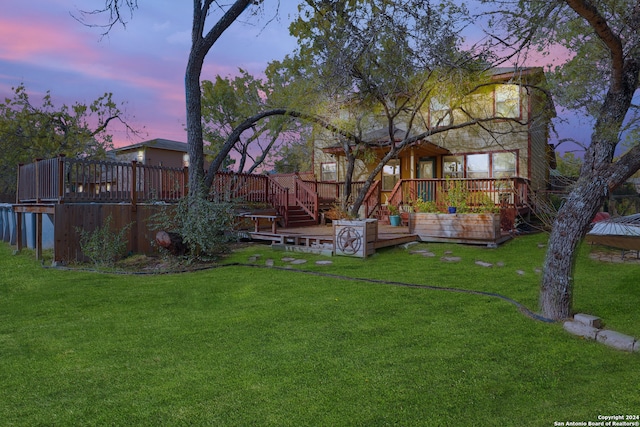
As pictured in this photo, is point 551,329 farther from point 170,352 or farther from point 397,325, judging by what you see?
point 170,352

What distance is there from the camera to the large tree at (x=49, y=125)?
914 inches

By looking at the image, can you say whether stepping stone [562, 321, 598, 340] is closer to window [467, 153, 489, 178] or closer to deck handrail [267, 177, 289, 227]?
deck handrail [267, 177, 289, 227]

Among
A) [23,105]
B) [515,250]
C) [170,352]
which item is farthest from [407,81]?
[23,105]

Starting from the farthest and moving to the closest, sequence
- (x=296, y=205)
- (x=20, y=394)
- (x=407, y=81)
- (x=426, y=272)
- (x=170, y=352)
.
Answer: (x=296, y=205)
(x=407, y=81)
(x=426, y=272)
(x=170, y=352)
(x=20, y=394)

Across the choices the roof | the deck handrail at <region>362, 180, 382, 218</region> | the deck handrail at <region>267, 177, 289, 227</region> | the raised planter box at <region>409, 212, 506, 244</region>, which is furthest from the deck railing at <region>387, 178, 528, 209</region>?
the roof

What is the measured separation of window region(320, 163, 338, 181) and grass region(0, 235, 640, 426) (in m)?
13.0

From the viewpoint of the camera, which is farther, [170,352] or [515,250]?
[515,250]

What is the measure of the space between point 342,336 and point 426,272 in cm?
338

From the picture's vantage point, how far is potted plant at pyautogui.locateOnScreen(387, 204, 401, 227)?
1255 centimetres

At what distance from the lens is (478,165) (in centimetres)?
1552

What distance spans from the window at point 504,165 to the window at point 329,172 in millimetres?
6822

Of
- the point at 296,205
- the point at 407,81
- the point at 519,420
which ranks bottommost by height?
the point at 519,420

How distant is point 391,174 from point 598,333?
13892 mm

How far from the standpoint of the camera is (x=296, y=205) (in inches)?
557
